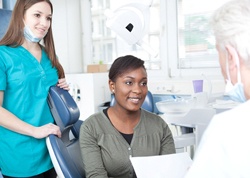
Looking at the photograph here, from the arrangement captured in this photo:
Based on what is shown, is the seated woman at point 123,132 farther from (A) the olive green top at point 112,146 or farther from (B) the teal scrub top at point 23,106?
(B) the teal scrub top at point 23,106

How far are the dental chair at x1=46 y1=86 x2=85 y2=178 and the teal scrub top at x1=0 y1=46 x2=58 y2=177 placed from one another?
0.16 ft

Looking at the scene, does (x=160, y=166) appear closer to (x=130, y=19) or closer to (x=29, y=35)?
(x=130, y=19)

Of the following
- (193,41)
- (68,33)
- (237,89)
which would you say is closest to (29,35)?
(237,89)

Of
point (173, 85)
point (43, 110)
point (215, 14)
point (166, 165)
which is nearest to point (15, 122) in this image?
point (43, 110)

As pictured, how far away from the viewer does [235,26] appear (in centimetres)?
69

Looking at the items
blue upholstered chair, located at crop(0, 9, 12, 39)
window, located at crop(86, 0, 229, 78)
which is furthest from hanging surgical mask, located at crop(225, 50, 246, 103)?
window, located at crop(86, 0, 229, 78)

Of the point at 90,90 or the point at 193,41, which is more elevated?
the point at 193,41

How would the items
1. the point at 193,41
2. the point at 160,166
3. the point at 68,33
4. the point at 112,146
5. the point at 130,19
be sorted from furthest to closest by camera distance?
the point at 68,33 < the point at 193,41 < the point at 130,19 < the point at 112,146 < the point at 160,166

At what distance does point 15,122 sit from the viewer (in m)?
1.14

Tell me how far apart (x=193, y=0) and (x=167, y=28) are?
327mm

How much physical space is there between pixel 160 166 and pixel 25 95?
0.59 m

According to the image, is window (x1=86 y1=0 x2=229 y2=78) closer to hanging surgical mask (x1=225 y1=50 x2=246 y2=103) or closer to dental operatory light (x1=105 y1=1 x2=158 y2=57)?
dental operatory light (x1=105 y1=1 x2=158 y2=57)

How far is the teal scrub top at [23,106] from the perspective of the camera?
3.87ft

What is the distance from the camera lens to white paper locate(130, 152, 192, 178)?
0.98m
